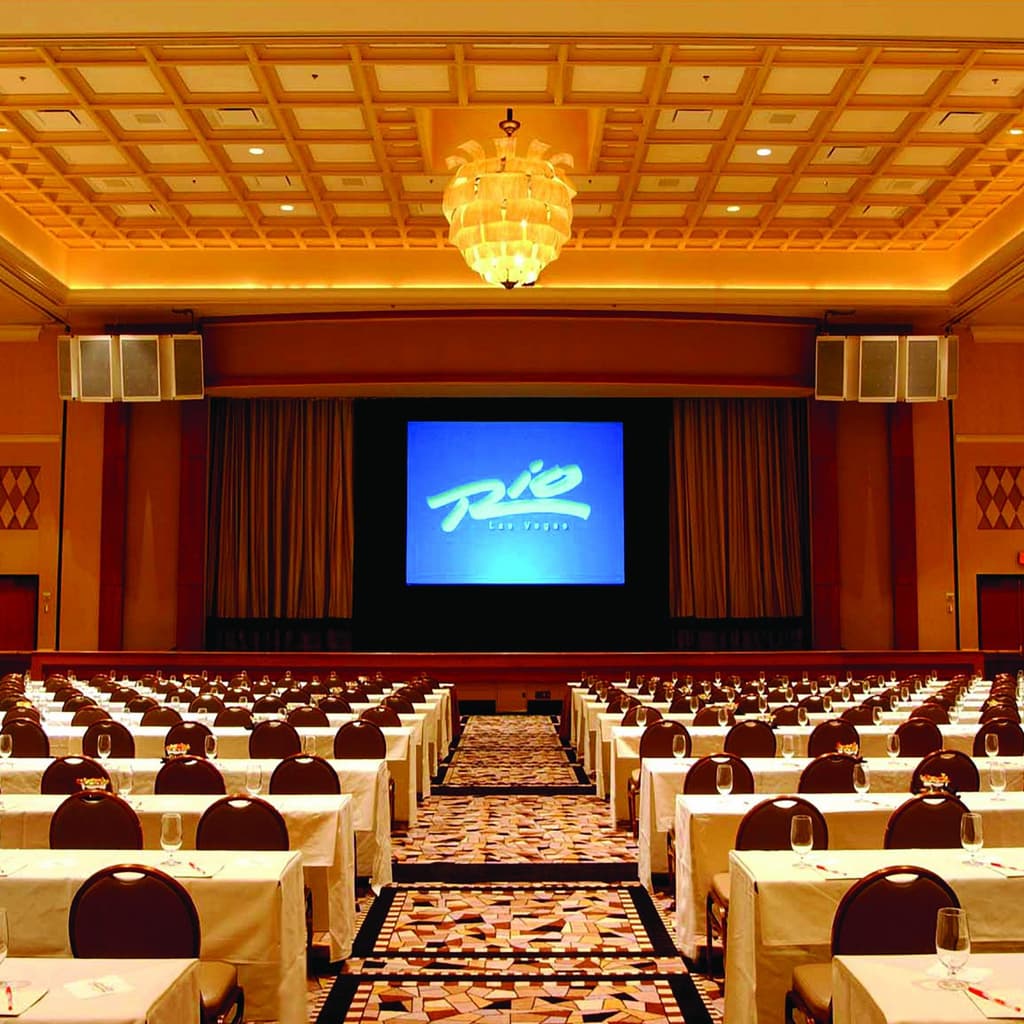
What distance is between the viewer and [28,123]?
12.0m

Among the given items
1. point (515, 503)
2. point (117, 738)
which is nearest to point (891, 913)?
point (117, 738)

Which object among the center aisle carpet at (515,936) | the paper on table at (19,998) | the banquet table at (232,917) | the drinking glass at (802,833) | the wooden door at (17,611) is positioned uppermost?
the wooden door at (17,611)

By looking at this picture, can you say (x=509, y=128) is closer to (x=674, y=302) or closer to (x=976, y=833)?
(x=674, y=302)

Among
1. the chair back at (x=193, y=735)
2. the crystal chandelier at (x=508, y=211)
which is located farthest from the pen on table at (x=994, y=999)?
the crystal chandelier at (x=508, y=211)

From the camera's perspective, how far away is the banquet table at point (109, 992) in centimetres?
255

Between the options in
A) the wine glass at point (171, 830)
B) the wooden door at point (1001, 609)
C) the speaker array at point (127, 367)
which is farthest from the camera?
the wooden door at point (1001, 609)

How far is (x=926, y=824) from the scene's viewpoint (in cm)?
446

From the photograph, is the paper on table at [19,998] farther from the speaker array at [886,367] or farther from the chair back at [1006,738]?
the speaker array at [886,367]

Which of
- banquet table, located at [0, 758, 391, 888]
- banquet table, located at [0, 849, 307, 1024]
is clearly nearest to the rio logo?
banquet table, located at [0, 758, 391, 888]

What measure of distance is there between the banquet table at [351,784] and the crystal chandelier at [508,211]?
568 cm

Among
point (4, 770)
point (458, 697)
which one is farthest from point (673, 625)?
point (4, 770)

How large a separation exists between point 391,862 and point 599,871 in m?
1.19

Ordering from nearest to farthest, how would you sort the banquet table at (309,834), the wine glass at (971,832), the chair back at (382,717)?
the wine glass at (971,832)
the banquet table at (309,834)
the chair back at (382,717)

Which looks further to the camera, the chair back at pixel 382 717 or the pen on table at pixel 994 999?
the chair back at pixel 382 717
